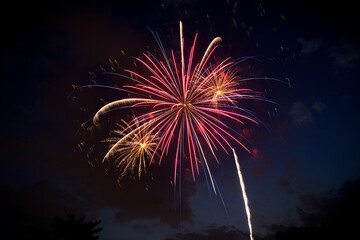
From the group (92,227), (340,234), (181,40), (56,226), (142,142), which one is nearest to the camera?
(181,40)

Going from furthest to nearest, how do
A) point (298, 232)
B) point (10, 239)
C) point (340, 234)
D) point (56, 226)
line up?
point (298, 232)
point (340, 234)
point (56, 226)
point (10, 239)

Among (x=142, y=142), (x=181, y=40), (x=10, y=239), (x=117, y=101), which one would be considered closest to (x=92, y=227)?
(x=10, y=239)

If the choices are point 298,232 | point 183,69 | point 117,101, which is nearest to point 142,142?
point 117,101

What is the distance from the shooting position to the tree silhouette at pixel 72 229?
108 ft

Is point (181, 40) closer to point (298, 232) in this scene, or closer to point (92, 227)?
point (92, 227)

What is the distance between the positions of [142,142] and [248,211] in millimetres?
10372

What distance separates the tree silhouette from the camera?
32.9m

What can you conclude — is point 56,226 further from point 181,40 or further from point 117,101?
point 181,40

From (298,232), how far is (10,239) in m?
55.2

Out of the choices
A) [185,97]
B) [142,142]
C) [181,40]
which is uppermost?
[181,40]

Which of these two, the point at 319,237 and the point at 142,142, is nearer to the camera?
the point at 142,142

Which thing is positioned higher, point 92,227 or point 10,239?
point 92,227

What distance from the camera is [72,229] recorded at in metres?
33.3

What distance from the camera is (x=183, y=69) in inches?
624
